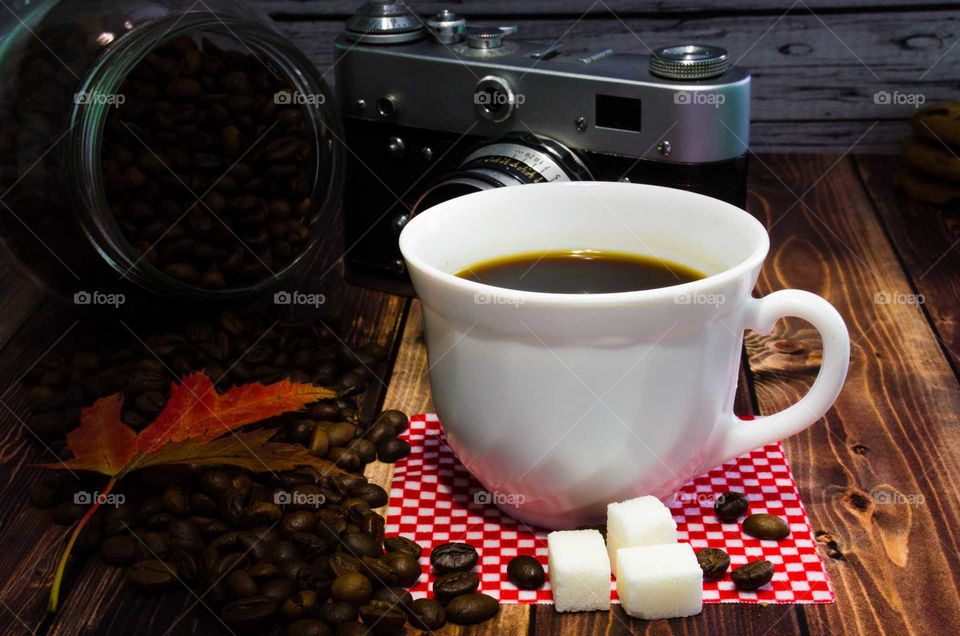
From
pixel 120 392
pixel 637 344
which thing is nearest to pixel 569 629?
pixel 637 344

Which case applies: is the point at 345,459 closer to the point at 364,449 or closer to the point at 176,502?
the point at 364,449

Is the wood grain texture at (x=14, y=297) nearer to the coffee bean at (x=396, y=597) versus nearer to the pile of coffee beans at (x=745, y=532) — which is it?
the coffee bean at (x=396, y=597)

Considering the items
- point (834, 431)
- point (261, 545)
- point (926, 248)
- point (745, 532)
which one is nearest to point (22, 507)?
point (261, 545)

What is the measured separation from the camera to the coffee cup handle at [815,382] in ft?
2.42

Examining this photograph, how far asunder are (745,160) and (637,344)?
1.42 ft

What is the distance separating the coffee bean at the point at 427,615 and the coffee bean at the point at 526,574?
5 centimetres

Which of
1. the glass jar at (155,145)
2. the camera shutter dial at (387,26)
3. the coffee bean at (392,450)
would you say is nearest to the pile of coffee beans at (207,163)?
the glass jar at (155,145)

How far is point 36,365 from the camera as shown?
105 cm

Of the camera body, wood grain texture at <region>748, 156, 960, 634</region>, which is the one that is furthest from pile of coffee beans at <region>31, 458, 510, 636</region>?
the camera body

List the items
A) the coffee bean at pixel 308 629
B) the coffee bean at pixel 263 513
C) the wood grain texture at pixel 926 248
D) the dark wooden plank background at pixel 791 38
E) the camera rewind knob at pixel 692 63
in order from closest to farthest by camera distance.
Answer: the coffee bean at pixel 308 629 → the coffee bean at pixel 263 513 → the camera rewind knob at pixel 692 63 → the wood grain texture at pixel 926 248 → the dark wooden plank background at pixel 791 38

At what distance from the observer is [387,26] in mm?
1153

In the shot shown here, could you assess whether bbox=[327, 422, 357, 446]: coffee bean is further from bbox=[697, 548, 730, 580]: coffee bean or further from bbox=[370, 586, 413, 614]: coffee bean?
bbox=[697, 548, 730, 580]: coffee bean

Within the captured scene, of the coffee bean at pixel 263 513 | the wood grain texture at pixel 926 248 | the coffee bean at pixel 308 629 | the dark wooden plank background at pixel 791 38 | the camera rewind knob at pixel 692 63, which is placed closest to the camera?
the coffee bean at pixel 308 629

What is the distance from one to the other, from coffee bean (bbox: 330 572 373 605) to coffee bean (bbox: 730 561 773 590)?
24 cm
